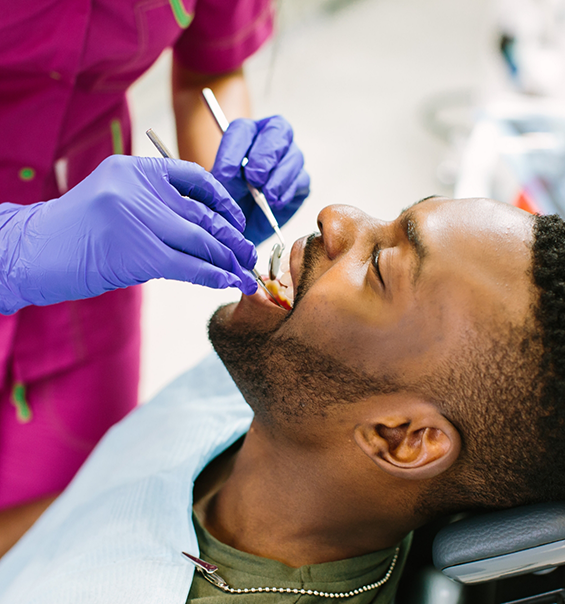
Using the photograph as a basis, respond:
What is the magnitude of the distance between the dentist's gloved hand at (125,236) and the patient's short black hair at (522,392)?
40 cm

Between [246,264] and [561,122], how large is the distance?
1.47m

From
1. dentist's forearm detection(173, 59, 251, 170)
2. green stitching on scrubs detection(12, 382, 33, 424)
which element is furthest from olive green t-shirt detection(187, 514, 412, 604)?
dentist's forearm detection(173, 59, 251, 170)

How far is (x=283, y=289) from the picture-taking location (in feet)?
3.92

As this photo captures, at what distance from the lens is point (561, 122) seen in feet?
6.61

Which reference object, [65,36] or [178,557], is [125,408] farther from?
[65,36]

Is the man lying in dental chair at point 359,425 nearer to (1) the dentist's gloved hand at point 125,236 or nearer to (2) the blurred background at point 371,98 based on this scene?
(1) the dentist's gloved hand at point 125,236

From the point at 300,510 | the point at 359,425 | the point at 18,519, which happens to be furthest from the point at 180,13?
the point at 18,519

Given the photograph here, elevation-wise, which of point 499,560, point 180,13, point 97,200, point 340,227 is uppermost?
point 180,13

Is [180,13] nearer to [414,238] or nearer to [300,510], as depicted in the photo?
[414,238]

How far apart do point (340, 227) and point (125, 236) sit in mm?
382

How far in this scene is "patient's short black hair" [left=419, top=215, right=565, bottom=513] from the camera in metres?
0.87

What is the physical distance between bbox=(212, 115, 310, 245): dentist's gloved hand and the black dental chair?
77cm

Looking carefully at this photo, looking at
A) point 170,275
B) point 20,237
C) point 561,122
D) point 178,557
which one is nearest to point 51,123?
point 20,237

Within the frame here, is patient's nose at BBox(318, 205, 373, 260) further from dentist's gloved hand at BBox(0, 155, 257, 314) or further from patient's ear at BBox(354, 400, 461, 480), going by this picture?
patient's ear at BBox(354, 400, 461, 480)
